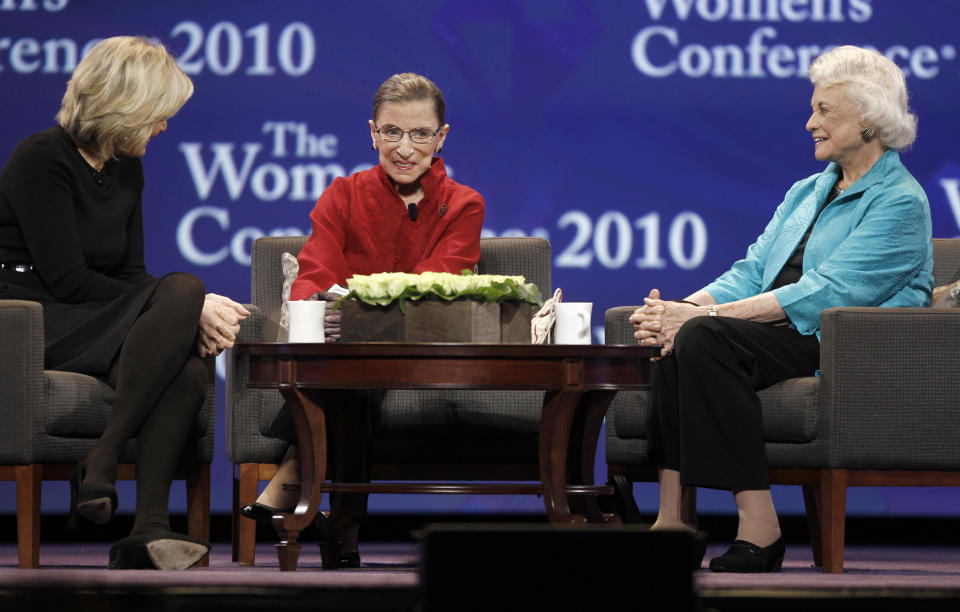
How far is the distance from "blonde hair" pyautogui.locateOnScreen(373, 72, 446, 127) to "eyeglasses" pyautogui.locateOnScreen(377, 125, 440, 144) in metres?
0.05

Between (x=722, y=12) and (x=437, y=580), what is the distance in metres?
3.72

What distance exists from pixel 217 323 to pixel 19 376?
18.1 inches

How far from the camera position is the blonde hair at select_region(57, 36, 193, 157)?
301 cm

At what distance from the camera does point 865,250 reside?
122 inches

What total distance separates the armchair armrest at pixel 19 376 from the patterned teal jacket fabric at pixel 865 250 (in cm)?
174

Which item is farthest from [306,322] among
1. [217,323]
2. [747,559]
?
[747,559]

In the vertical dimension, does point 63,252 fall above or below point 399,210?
below

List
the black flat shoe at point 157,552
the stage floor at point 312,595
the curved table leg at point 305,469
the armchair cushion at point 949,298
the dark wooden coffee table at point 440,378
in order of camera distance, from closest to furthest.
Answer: the stage floor at point 312,595
the black flat shoe at point 157,552
the dark wooden coffee table at point 440,378
the curved table leg at point 305,469
the armchair cushion at point 949,298

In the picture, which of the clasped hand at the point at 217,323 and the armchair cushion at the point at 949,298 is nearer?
the clasped hand at the point at 217,323

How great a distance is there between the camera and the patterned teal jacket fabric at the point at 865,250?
3105 millimetres

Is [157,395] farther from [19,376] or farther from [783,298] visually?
[783,298]

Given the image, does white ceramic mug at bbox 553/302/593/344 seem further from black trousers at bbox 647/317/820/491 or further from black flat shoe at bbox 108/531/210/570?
black flat shoe at bbox 108/531/210/570

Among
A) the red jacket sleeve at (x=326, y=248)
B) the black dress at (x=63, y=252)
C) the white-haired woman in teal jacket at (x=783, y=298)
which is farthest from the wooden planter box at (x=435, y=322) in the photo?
the red jacket sleeve at (x=326, y=248)

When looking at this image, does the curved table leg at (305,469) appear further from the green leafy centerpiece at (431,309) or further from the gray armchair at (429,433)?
the gray armchair at (429,433)
